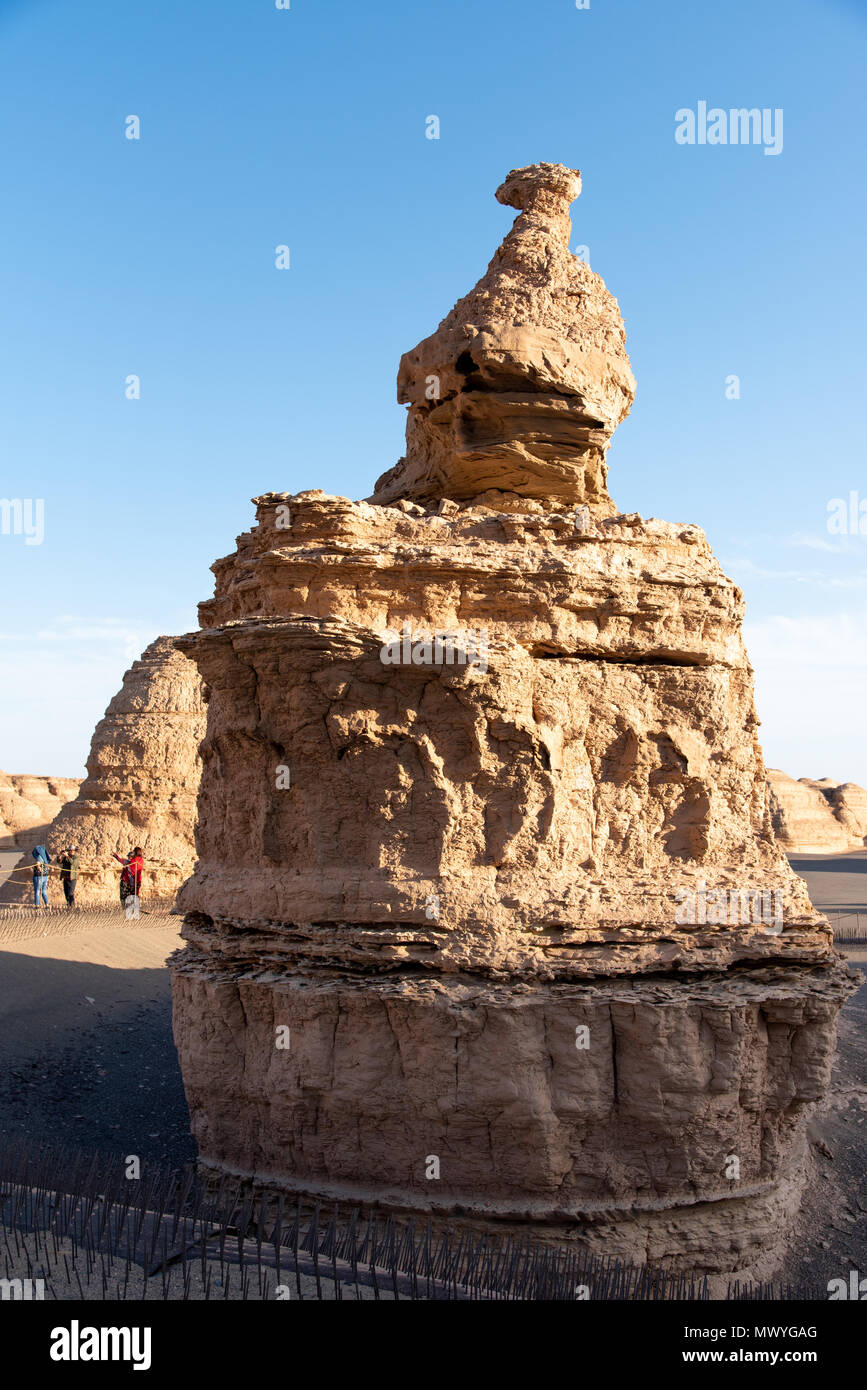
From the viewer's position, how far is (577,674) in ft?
27.3

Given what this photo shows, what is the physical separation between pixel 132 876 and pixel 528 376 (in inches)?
Answer: 541

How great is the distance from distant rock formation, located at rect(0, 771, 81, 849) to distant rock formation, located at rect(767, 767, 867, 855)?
1344 inches

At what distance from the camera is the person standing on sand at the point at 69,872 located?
20094mm

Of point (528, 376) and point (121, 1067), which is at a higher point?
point (528, 376)

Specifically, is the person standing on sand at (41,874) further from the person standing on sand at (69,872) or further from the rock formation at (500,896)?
the rock formation at (500,896)

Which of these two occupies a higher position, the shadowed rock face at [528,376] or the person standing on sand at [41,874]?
the shadowed rock face at [528,376]

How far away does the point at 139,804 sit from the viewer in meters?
21.2

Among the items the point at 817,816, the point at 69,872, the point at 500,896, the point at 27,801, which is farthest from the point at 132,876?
the point at 817,816

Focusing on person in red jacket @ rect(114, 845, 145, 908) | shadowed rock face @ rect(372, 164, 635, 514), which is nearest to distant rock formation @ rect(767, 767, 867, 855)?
person in red jacket @ rect(114, 845, 145, 908)

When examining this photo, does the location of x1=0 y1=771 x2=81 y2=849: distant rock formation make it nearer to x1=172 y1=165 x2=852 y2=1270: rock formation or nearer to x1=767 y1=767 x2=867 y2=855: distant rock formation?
x1=767 y1=767 x2=867 y2=855: distant rock formation

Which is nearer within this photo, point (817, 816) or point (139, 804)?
point (139, 804)

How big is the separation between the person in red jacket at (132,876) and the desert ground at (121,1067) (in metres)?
0.66

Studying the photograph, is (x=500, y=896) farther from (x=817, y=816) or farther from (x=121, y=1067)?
(x=817, y=816)

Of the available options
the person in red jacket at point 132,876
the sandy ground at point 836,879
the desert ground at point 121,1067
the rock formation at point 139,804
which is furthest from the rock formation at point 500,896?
the sandy ground at point 836,879
